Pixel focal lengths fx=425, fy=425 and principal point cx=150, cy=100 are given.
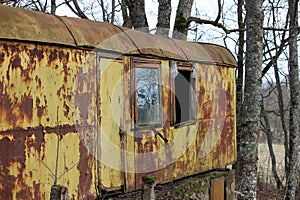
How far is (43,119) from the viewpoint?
448 centimetres

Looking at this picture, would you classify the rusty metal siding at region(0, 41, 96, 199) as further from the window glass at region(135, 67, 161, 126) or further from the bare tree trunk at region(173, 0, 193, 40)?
the bare tree trunk at region(173, 0, 193, 40)

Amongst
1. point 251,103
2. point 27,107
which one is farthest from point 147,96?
point 251,103

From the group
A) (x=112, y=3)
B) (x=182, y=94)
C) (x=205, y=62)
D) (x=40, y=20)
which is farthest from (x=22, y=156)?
(x=112, y=3)

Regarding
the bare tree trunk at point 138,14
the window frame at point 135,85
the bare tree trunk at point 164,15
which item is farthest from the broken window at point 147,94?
the bare tree trunk at point 164,15

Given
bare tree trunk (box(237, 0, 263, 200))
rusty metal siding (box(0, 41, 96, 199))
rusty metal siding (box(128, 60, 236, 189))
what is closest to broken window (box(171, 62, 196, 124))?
rusty metal siding (box(128, 60, 236, 189))

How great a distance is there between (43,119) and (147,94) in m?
1.79

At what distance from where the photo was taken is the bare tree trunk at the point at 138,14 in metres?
11.9

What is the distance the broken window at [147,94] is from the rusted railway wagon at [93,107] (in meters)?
0.01

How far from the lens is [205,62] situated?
7.32 m

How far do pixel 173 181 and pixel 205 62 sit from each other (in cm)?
212

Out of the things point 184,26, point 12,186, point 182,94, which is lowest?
point 12,186

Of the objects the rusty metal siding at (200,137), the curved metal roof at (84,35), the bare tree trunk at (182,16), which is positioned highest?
the bare tree trunk at (182,16)

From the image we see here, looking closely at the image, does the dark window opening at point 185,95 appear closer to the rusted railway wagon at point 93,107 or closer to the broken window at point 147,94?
the rusted railway wagon at point 93,107

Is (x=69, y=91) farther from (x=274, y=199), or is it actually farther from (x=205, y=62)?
(x=274, y=199)
